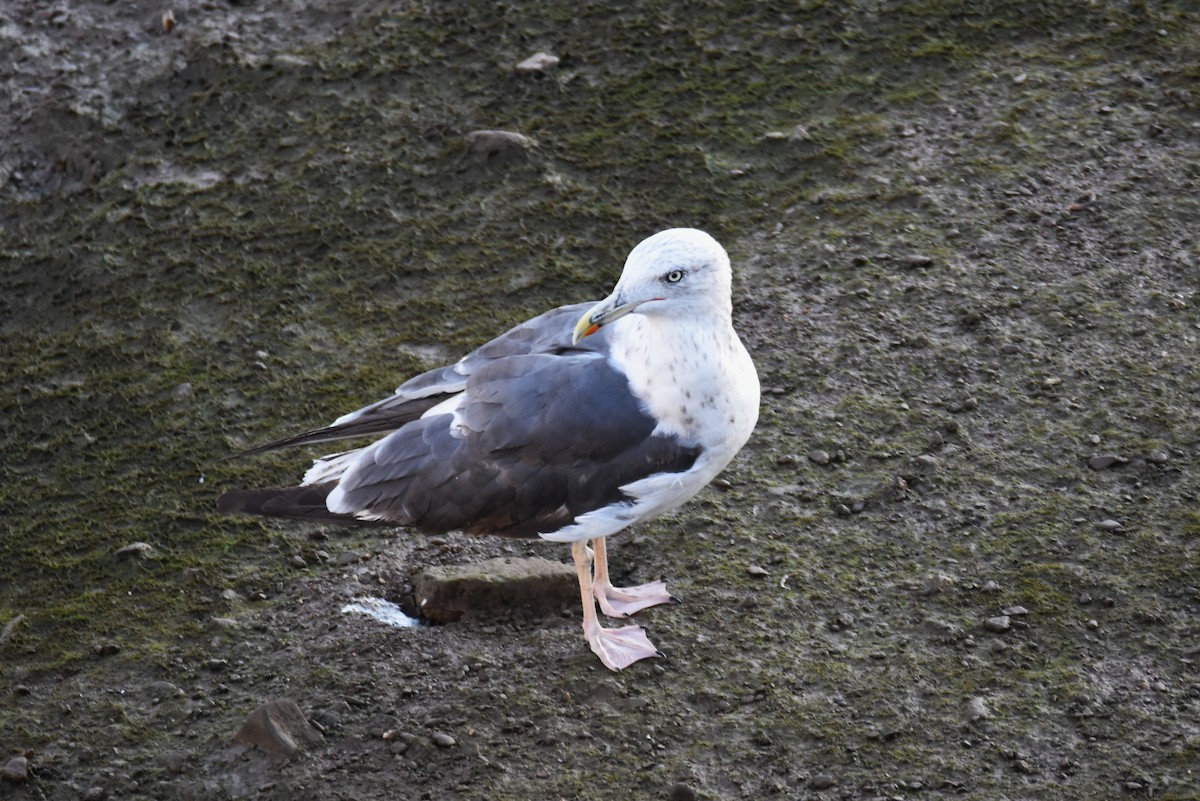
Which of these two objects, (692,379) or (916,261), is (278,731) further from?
(916,261)

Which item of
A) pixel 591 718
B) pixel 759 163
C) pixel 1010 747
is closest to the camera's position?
pixel 1010 747

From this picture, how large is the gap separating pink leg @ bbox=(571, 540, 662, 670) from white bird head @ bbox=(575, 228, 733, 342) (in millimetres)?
707

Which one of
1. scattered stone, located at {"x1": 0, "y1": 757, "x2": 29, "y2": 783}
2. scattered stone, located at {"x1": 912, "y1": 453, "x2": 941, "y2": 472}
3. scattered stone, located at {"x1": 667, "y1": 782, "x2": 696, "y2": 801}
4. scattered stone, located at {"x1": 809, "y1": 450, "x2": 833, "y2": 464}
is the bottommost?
scattered stone, located at {"x1": 667, "y1": 782, "x2": 696, "y2": 801}

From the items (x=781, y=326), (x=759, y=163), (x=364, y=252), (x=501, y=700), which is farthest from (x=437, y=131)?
A: (x=501, y=700)

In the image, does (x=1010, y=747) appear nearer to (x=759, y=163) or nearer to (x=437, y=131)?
(x=759, y=163)

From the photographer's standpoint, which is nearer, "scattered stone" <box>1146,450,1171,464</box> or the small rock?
"scattered stone" <box>1146,450,1171,464</box>

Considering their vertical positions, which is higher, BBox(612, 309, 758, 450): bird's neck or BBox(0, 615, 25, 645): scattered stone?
BBox(612, 309, 758, 450): bird's neck

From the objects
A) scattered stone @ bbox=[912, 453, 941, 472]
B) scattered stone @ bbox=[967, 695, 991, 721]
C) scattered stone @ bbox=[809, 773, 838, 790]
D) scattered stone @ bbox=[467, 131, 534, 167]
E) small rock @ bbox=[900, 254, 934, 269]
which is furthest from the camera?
scattered stone @ bbox=[467, 131, 534, 167]

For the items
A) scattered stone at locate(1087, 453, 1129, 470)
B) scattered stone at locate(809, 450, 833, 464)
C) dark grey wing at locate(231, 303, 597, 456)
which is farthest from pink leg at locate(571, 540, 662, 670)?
scattered stone at locate(1087, 453, 1129, 470)

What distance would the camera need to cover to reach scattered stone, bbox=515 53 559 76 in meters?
6.57

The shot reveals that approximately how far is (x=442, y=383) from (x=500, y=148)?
7.03ft

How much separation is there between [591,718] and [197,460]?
1.86 metres

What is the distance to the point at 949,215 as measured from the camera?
5695mm

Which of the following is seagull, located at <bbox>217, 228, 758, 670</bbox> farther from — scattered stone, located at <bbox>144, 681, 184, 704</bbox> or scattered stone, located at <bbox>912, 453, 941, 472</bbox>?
scattered stone, located at <bbox>912, 453, 941, 472</bbox>
